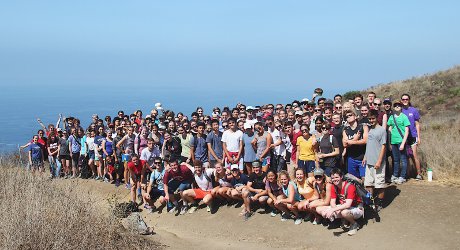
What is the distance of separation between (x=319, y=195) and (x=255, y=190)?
1.63 m

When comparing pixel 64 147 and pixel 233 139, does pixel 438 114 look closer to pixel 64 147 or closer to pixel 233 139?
pixel 233 139

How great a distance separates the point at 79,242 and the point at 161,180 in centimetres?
469

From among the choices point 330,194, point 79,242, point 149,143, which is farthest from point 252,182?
point 79,242

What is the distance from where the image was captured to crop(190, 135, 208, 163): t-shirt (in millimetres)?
12867

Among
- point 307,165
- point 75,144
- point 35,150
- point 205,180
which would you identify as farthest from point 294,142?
point 35,150

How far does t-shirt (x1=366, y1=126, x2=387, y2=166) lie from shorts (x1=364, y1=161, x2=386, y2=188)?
0.13 m

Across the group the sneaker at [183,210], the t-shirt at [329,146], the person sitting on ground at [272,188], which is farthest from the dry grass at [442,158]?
the sneaker at [183,210]

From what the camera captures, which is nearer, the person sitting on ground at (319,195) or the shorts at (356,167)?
the person sitting on ground at (319,195)

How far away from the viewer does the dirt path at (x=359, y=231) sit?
9.29 meters

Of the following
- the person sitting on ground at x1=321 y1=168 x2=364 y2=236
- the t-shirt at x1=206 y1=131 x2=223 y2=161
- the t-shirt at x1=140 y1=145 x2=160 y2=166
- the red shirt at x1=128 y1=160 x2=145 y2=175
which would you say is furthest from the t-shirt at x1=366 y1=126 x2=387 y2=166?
the red shirt at x1=128 y1=160 x2=145 y2=175

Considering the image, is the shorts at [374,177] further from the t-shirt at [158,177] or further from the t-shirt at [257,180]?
the t-shirt at [158,177]

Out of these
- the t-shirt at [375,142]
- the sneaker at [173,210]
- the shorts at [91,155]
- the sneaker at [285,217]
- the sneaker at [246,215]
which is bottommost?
the sneaker at [173,210]

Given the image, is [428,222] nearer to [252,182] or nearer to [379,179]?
[379,179]

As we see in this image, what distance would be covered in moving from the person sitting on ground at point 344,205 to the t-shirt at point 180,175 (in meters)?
3.89
